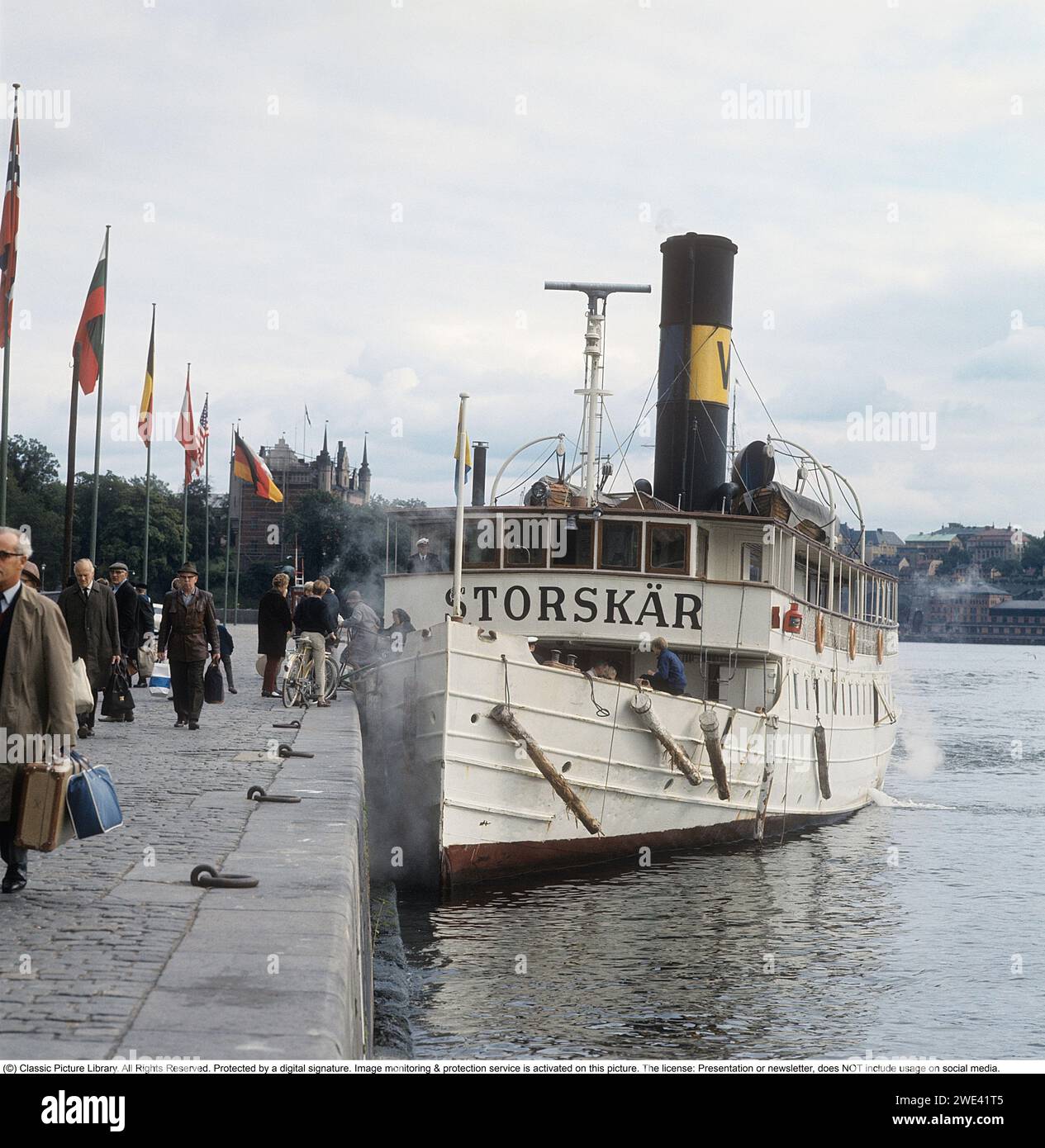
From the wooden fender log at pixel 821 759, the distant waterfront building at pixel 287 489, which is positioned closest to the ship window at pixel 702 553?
the wooden fender log at pixel 821 759

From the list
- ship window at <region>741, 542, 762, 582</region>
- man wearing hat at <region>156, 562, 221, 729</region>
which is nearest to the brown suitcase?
man wearing hat at <region>156, 562, 221, 729</region>

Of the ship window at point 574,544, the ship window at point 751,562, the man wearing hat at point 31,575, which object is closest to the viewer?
the man wearing hat at point 31,575

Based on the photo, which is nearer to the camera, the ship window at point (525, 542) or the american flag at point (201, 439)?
the ship window at point (525, 542)

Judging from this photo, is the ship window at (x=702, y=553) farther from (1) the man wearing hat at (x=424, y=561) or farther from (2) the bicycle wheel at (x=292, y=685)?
(2) the bicycle wheel at (x=292, y=685)

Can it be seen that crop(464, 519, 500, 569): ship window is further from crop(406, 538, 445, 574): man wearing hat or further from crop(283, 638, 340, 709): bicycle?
crop(283, 638, 340, 709): bicycle

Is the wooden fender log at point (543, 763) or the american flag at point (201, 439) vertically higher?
the american flag at point (201, 439)

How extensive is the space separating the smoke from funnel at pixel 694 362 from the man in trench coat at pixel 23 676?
16.6m

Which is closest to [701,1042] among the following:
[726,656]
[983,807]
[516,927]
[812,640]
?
[516,927]

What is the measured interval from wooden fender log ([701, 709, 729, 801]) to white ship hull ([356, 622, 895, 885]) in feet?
0.36

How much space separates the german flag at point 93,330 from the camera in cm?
2758
